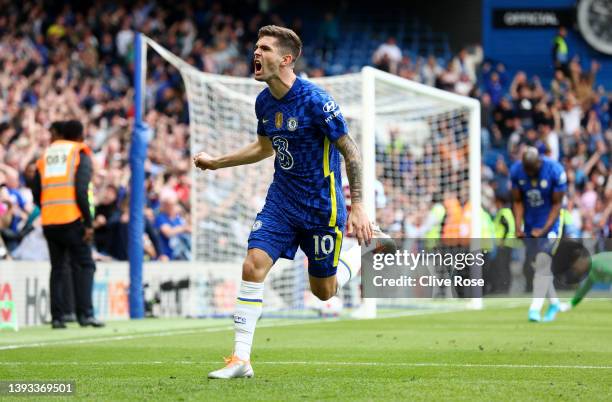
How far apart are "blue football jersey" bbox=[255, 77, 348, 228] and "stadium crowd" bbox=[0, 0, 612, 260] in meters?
7.81

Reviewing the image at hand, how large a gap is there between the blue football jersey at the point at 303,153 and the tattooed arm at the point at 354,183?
7cm

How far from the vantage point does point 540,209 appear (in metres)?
14.9

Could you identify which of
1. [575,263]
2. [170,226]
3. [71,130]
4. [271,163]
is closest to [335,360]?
[71,130]

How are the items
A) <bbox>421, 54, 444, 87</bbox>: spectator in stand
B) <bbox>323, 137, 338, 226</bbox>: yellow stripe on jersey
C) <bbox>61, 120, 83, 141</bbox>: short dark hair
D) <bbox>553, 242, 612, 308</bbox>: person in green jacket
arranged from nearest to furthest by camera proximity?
<bbox>323, 137, 338, 226</bbox>: yellow stripe on jersey → <bbox>61, 120, 83, 141</bbox>: short dark hair → <bbox>553, 242, 612, 308</bbox>: person in green jacket → <bbox>421, 54, 444, 87</bbox>: spectator in stand

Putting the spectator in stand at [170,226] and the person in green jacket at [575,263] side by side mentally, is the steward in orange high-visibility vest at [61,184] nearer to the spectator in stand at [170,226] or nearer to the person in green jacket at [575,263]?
the spectator in stand at [170,226]

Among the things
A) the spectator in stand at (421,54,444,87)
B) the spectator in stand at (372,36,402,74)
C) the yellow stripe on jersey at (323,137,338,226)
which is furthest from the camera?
the spectator in stand at (421,54,444,87)

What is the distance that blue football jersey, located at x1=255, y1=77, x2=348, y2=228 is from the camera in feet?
24.5

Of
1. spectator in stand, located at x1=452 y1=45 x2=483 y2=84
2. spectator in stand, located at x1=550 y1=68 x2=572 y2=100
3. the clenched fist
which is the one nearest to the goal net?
the clenched fist

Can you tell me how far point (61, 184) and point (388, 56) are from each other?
1670 centimetres

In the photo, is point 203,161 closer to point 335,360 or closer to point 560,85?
point 335,360

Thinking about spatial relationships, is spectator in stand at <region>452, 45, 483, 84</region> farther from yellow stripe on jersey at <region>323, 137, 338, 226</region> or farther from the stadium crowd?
yellow stripe on jersey at <region>323, 137, 338, 226</region>

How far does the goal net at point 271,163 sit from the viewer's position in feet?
53.7

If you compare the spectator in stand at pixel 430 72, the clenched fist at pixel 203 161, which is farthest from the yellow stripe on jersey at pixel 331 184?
the spectator in stand at pixel 430 72

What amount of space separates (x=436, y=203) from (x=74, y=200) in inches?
328
